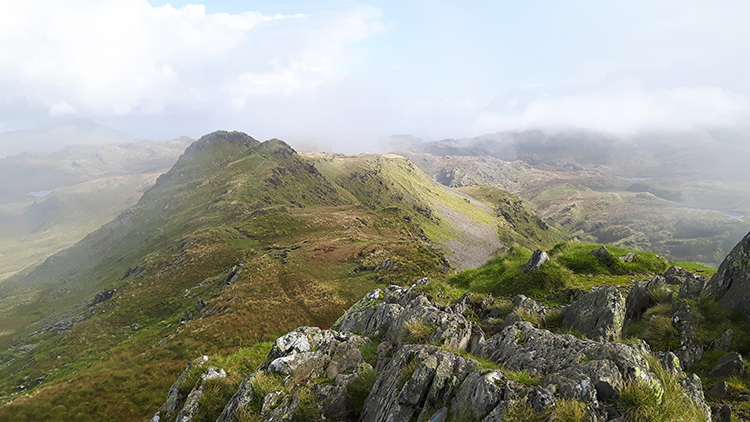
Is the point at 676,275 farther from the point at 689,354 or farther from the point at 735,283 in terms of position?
the point at 689,354

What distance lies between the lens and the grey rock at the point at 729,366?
8219 millimetres

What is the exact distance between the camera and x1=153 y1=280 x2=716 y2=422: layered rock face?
21.8 feet

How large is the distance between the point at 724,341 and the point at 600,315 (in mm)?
3077

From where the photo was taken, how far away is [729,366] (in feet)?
27.3

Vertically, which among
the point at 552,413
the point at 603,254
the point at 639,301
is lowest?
the point at 603,254

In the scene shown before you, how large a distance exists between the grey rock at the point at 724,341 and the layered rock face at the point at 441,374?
2377 millimetres

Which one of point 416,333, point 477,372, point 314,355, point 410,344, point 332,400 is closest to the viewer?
point 477,372

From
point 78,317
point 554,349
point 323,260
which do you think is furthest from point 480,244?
point 554,349

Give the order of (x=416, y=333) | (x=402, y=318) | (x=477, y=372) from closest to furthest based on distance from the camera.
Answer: (x=477, y=372), (x=416, y=333), (x=402, y=318)

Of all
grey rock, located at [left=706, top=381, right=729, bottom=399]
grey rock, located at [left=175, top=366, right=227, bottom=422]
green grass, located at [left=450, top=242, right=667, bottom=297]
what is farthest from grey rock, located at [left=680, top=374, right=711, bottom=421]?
grey rock, located at [left=175, top=366, right=227, bottom=422]

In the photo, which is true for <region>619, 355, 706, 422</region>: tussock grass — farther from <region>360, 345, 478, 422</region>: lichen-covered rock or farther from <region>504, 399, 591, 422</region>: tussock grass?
<region>360, 345, 478, 422</region>: lichen-covered rock

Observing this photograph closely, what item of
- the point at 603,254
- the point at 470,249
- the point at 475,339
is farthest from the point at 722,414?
the point at 470,249

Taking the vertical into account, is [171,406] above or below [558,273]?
below

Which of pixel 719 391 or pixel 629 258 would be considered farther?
pixel 629 258
